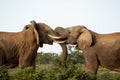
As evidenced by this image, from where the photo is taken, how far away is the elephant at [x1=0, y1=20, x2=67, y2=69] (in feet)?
47.1

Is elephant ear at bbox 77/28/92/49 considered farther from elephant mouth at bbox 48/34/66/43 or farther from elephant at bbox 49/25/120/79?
elephant mouth at bbox 48/34/66/43

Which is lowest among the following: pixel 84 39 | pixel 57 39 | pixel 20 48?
pixel 20 48

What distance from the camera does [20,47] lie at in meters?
14.6

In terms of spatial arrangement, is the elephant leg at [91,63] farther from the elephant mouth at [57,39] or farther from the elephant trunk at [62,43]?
the elephant mouth at [57,39]

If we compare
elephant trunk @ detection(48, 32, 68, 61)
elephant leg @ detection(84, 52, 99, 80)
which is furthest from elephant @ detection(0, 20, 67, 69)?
elephant leg @ detection(84, 52, 99, 80)

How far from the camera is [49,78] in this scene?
894 cm

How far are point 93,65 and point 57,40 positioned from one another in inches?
102

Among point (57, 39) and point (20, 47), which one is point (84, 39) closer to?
point (57, 39)

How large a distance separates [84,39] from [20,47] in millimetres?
3006

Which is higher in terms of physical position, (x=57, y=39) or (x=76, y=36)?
(x=76, y=36)

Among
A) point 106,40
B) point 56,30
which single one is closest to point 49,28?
point 56,30

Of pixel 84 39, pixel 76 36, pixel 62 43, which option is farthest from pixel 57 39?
pixel 84 39

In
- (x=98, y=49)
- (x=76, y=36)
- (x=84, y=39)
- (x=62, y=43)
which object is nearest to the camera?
(x=98, y=49)

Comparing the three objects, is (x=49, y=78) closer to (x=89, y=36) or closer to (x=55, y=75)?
(x=55, y=75)
